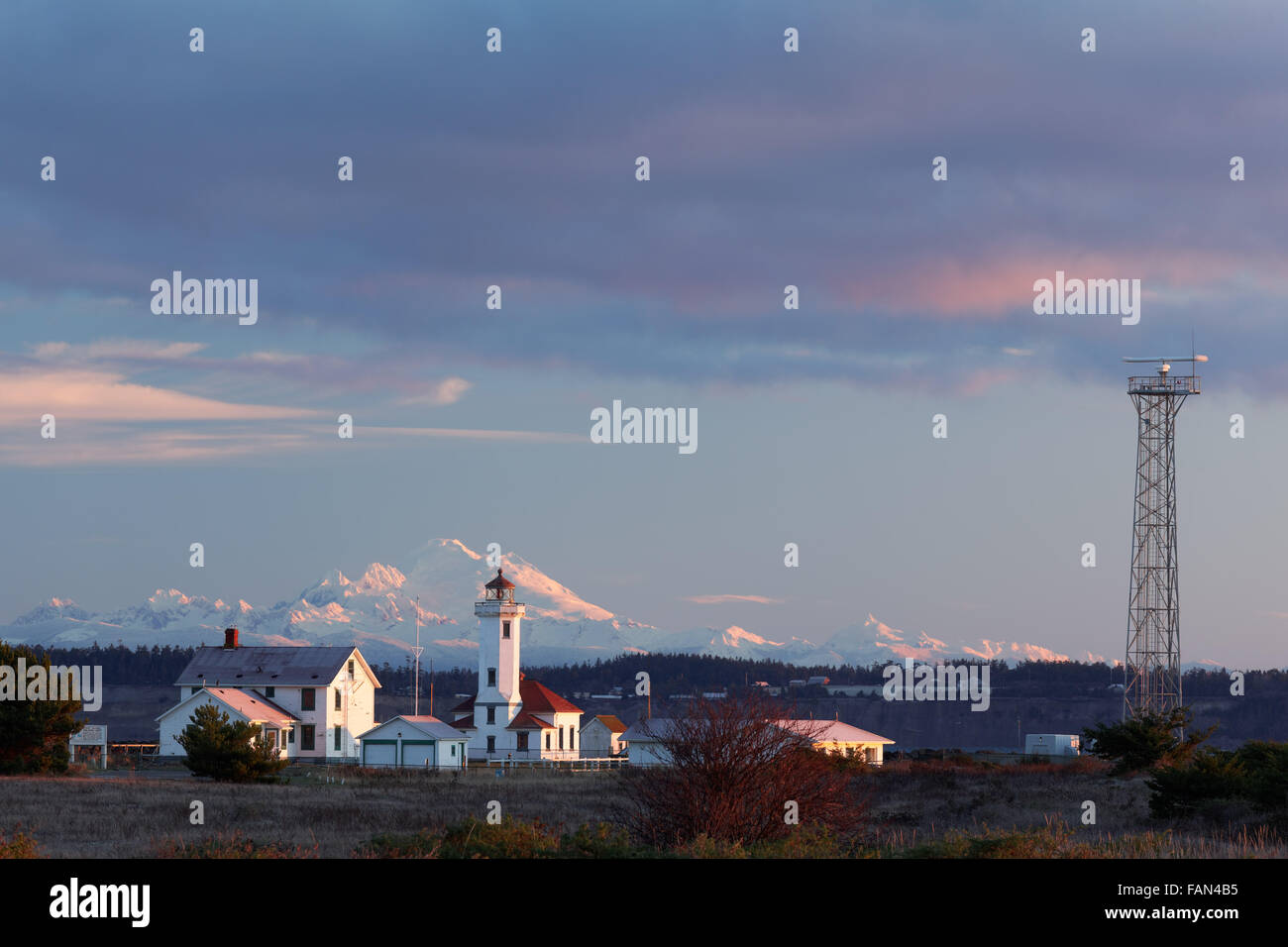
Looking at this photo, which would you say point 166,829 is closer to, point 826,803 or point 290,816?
point 290,816

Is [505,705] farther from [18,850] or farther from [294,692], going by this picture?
[18,850]

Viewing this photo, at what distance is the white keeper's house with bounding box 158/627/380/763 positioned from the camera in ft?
253

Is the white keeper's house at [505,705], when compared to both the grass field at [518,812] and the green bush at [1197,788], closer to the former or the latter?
the grass field at [518,812]

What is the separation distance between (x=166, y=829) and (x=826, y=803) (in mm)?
15570

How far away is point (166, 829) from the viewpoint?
30.0m

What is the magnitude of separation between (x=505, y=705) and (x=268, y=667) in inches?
697

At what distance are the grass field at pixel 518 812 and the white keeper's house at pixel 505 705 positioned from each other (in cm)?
3051

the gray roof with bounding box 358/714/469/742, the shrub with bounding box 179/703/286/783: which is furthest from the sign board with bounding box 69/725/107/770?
the shrub with bounding box 179/703/286/783

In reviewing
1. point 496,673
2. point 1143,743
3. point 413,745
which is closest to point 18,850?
point 1143,743

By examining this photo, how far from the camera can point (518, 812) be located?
39.0 m

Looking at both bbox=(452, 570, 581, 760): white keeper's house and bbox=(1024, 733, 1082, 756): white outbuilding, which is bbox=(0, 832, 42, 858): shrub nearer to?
bbox=(452, 570, 581, 760): white keeper's house

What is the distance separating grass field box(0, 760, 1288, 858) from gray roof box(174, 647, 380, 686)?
19.7 m
